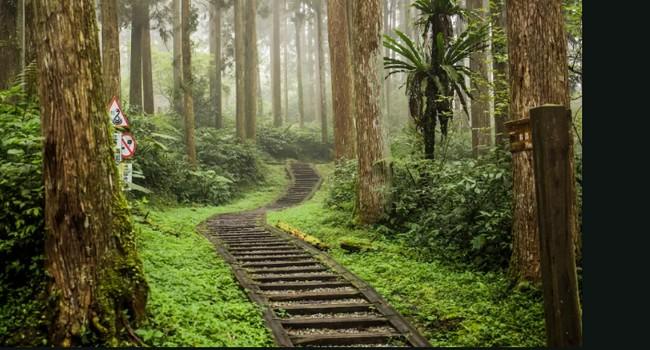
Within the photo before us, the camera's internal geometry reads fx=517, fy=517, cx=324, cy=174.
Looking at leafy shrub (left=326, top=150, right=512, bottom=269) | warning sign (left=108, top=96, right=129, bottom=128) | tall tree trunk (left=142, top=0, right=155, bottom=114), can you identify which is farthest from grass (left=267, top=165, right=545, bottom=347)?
tall tree trunk (left=142, top=0, right=155, bottom=114)

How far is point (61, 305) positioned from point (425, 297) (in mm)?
3967

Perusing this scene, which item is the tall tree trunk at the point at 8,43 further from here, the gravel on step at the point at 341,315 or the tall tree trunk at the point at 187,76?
the tall tree trunk at the point at 187,76

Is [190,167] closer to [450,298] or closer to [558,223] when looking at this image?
[450,298]

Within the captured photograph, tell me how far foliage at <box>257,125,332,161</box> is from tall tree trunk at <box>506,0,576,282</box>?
22.0 m

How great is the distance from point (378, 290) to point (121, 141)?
5057 millimetres

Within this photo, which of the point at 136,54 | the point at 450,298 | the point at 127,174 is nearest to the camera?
the point at 450,298

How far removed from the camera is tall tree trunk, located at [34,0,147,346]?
173 inches

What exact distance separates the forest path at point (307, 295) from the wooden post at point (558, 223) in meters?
1.48

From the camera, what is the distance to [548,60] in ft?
19.4

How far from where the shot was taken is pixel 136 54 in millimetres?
21672

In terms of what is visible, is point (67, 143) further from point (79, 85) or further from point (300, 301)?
point (300, 301)

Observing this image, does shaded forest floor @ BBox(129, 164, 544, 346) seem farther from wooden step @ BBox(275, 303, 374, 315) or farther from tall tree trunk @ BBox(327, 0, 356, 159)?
tall tree trunk @ BBox(327, 0, 356, 159)

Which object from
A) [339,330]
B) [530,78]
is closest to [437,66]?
[530,78]

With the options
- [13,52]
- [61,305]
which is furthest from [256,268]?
[13,52]
